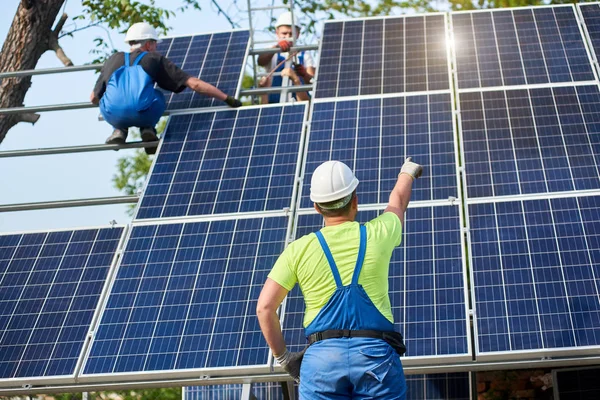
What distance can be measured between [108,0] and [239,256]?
11.0m

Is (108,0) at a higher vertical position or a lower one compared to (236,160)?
higher

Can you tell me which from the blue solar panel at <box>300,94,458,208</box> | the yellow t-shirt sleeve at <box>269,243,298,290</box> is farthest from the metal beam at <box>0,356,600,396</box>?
the yellow t-shirt sleeve at <box>269,243,298,290</box>

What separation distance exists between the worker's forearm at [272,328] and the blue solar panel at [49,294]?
2779 mm

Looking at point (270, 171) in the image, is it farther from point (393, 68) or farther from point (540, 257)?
point (540, 257)

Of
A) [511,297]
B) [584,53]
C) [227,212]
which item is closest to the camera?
[511,297]

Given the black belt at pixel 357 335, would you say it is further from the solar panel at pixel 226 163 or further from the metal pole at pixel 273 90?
the metal pole at pixel 273 90

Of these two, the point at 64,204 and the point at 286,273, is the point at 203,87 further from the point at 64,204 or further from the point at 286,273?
the point at 286,273

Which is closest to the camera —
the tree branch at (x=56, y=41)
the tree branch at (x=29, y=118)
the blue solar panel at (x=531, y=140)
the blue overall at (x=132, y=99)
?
the blue solar panel at (x=531, y=140)

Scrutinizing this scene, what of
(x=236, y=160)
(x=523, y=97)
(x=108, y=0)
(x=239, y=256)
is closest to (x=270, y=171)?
(x=236, y=160)

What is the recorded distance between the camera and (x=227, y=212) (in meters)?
A: 10.0

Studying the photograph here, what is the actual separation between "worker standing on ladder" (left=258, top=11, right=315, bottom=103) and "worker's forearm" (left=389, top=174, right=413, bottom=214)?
5.69m

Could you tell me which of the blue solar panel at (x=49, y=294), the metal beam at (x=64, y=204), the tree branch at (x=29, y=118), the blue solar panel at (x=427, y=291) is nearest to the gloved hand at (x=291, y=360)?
the blue solar panel at (x=427, y=291)

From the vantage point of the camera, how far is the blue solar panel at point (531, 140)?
9.63 metres

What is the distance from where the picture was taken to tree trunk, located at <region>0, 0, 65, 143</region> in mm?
17141
